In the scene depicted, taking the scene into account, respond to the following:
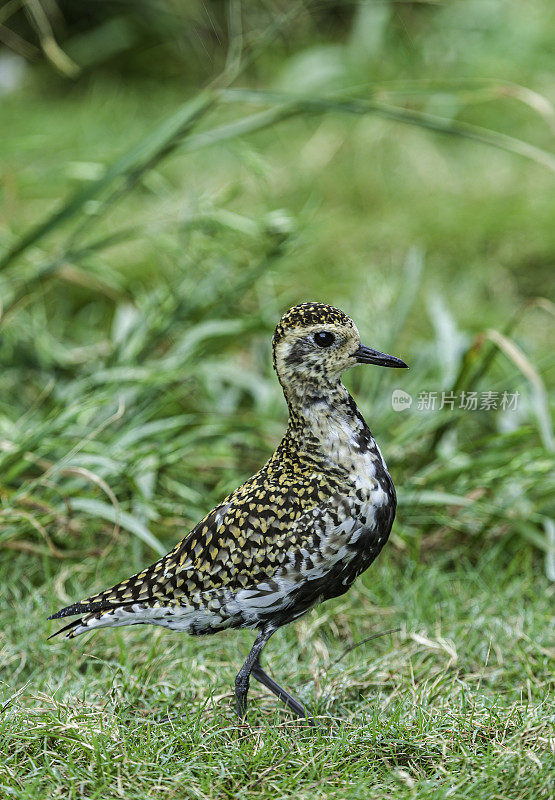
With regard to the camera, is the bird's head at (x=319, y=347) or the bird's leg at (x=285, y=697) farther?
the bird's leg at (x=285, y=697)

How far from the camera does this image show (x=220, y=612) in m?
2.87

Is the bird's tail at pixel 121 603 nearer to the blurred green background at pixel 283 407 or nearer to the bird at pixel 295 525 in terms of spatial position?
the bird at pixel 295 525

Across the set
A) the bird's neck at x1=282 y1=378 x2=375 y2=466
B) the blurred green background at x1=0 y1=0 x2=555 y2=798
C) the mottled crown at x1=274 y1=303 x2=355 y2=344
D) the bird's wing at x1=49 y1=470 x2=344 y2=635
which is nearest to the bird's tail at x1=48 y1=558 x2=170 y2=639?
the bird's wing at x1=49 y1=470 x2=344 y2=635

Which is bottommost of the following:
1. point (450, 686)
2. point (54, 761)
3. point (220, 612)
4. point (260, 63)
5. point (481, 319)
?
point (54, 761)

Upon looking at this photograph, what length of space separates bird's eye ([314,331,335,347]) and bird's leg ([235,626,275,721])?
0.86m

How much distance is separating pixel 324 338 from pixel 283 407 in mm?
2245

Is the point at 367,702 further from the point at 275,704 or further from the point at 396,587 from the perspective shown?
the point at 396,587

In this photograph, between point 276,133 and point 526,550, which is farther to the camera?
point 276,133

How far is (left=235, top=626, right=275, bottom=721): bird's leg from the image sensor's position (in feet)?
9.39

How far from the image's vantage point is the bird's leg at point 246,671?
2.86 metres

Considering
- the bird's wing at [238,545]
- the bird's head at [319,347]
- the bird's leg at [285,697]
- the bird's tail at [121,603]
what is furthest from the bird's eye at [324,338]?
the bird's leg at [285,697]

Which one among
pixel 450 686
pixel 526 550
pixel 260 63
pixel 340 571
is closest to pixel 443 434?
pixel 526 550

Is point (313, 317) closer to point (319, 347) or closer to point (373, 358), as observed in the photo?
point (319, 347)

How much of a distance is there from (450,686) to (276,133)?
636cm
